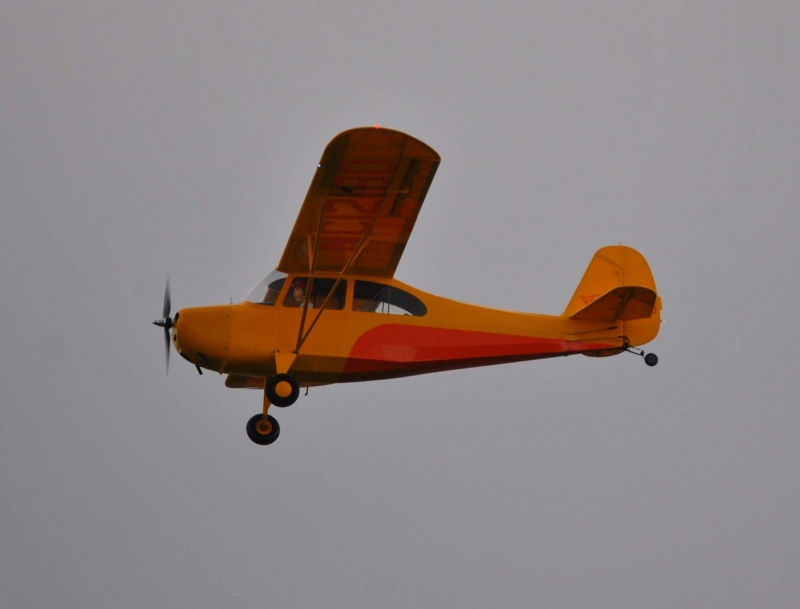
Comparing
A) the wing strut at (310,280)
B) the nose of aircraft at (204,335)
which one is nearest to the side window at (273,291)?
the wing strut at (310,280)

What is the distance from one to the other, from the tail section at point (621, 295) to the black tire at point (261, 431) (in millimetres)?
4468

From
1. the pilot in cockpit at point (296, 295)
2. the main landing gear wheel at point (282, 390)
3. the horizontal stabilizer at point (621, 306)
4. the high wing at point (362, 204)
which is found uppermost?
the high wing at point (362, 204)

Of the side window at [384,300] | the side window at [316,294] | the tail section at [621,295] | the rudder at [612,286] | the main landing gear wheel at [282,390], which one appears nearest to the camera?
the main landing gear wheel at [282,390]

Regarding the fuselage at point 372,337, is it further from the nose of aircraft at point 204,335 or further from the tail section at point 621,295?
the tail section at point 621,295

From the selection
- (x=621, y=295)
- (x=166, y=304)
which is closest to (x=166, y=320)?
(x=166, y=304)

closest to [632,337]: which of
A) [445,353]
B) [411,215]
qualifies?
[445,353]

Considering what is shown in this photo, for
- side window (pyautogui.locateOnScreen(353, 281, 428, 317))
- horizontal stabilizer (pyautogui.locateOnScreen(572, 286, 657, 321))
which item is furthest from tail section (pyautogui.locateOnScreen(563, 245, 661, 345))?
side window (pyautogui.locateOnScreen(353, 281, 428, 317))

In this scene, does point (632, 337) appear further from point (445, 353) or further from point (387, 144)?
point (387, 144)

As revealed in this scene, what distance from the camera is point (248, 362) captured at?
16.3 meters

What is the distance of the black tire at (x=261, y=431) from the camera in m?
16.3

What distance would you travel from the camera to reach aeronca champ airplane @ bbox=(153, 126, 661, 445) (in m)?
15.9

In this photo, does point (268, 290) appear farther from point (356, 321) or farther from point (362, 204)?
point (362, 204)

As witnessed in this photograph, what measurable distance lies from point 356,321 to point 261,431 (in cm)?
193

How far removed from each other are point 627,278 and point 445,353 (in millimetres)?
3348
